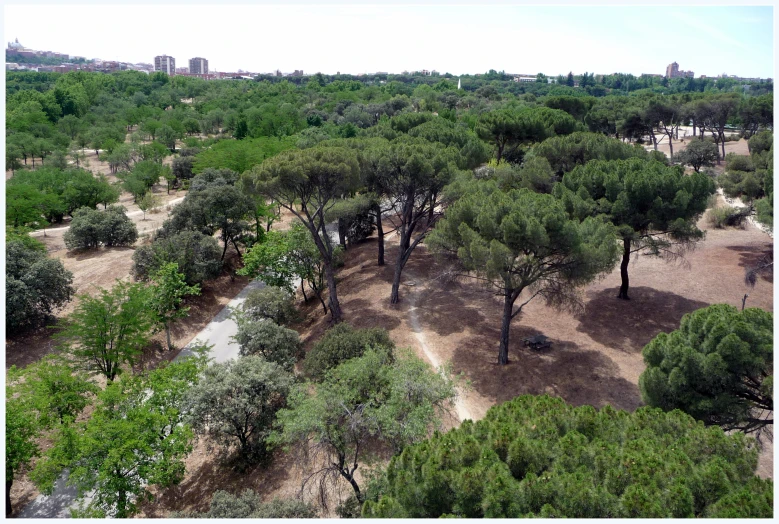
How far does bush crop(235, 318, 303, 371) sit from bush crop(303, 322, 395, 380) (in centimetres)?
205

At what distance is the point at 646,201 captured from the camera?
842 inches

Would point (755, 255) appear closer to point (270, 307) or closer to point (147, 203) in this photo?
point (270, 307)

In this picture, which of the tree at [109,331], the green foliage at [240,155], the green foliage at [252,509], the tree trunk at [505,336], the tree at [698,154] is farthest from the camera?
the green foliage at [240,155]

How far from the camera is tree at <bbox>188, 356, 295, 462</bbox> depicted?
15.0 m

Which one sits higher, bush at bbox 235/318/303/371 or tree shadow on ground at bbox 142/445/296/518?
bush at bbox 235/318/303/371

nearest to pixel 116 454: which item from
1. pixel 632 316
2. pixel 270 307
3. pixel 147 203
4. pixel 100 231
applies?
pixel 270 307

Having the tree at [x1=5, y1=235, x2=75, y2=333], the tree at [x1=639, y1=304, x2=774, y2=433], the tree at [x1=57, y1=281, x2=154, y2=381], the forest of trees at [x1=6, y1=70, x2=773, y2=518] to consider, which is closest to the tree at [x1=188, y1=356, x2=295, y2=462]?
the forest of trees at [x1=6, y1=70, x2=773, y2=518]

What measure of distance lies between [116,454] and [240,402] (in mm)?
3490

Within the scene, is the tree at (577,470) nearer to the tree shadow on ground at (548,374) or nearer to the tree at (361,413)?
the tree at (361,413)

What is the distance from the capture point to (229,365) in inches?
653

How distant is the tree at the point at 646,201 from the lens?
20859mm

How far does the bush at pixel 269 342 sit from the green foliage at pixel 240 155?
2890 cm

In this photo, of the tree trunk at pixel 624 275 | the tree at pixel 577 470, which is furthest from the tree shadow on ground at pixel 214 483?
the tree trunk at pixel 624 275

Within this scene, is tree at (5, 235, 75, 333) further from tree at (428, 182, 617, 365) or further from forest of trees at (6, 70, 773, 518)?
tree at (428, 182, 617, 365)
